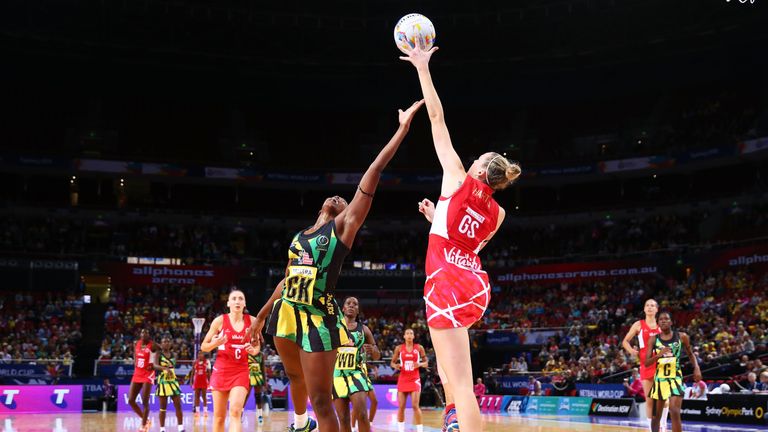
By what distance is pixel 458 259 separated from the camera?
6125 millimetres

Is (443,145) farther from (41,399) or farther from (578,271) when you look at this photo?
(578,271)

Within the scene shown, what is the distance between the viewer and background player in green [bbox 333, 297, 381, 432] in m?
11.8

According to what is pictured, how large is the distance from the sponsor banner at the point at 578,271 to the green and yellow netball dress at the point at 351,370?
34599mm

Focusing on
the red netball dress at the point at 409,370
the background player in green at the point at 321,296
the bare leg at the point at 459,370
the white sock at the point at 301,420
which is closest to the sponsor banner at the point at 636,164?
the red netball dress at the point at 409,370

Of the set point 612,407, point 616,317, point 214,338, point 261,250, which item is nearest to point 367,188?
point 214,338

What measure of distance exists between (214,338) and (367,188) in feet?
16.1

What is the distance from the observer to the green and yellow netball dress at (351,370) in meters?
12.3

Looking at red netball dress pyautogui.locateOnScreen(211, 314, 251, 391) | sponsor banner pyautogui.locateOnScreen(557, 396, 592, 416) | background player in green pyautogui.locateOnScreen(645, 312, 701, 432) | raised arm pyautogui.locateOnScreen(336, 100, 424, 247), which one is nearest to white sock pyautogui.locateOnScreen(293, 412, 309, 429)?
raised arm pyautogui.locateOnScreen(336, 100, 424, 247)

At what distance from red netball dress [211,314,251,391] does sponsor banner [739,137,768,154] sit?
38.2m

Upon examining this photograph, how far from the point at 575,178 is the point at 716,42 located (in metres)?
11.1

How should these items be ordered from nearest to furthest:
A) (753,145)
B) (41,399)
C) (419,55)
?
(419,55)
(41,399)
(753,145)

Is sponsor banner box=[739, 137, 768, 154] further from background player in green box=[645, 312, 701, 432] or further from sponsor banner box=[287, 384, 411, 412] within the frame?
background player in green box=[645, 312, 701, 432]

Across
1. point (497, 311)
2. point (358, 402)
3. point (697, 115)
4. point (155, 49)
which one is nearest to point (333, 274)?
point (358, 402)

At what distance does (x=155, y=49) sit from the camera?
46.8 metres
